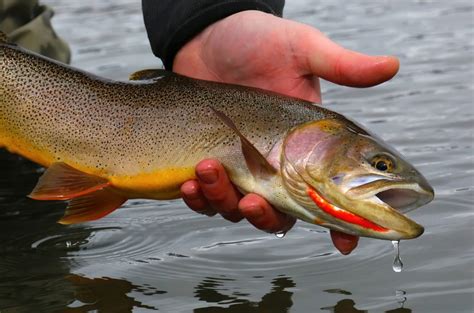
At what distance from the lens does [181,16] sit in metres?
4.72

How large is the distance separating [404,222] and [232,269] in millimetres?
998

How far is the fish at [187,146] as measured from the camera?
11.8 ft

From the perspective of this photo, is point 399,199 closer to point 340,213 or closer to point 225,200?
point 340,213

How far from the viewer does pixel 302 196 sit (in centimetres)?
363

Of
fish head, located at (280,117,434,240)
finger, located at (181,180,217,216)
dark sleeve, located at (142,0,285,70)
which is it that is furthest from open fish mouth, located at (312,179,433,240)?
dark sleeve, located at (142,0,285,70)

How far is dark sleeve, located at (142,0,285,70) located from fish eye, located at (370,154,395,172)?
4.05ft

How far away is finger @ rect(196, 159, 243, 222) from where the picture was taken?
3.74m

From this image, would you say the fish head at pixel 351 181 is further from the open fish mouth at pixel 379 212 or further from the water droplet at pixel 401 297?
the water droplet at pixel 401 297

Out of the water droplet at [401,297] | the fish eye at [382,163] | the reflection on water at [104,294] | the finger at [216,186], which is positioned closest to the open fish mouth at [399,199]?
the fish eye at [382,163]

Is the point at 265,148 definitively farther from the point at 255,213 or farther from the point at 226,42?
the point at 226,42

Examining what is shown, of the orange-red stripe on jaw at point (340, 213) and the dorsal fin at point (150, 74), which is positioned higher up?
the dorsal fin at point (150, 74)

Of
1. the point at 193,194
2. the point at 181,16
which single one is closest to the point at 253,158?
the point at 193,194

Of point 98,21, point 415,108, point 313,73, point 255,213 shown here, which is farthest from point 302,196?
point 98,21

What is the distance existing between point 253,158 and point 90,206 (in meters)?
0.78
